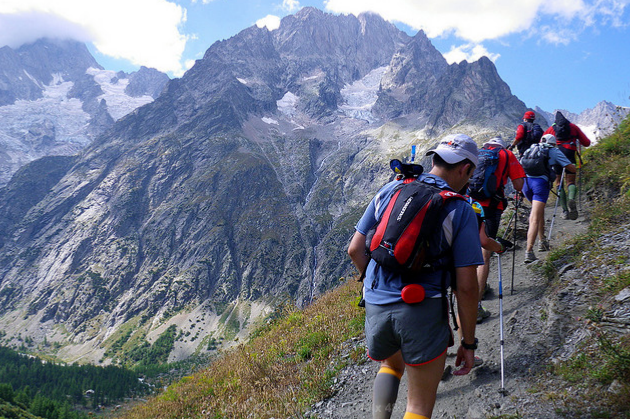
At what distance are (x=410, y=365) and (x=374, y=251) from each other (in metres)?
1.01

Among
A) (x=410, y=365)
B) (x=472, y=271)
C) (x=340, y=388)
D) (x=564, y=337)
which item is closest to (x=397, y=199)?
(x=472, y=271)

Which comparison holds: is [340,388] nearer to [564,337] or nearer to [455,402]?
[455,402]

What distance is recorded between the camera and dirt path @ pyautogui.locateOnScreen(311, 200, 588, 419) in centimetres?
454

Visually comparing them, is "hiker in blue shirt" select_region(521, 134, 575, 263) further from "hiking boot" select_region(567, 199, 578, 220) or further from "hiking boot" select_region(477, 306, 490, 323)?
"hiking boot" select_region(477, 306, 490, 323)

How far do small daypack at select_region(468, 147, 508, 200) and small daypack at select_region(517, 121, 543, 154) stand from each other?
491cm

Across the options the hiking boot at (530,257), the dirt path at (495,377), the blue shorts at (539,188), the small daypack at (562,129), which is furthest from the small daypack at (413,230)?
the small daypack at (562,129)

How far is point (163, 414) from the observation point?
8.16 metres

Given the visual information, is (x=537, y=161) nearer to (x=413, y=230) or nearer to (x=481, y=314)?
(x=481, y=314)

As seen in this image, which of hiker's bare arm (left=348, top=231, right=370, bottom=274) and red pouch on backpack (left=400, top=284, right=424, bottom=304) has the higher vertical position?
hiker's bare arm (left=348, top=231, right=370, bottom=274)

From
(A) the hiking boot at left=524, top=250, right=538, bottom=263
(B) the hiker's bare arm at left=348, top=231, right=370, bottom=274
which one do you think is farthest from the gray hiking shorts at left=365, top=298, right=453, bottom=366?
(A) the hiking boot at left=524, top=250, right=538, bottom=263

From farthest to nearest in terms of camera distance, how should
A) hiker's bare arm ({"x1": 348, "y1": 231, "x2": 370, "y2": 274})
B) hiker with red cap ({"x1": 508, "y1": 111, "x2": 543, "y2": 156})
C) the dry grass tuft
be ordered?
hiker with red cap ({"x1": 508, "y1": 111, "x2": 543, "y2": 156})
the dry grass tuft
hiker's bare arm ({"x1": 348, "y1": 231, "x2": 370, "y2": 274})

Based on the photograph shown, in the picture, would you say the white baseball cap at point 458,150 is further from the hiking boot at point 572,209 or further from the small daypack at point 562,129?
the small daypack at point 562,129

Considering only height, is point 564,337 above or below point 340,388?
above

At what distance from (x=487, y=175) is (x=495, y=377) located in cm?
358
